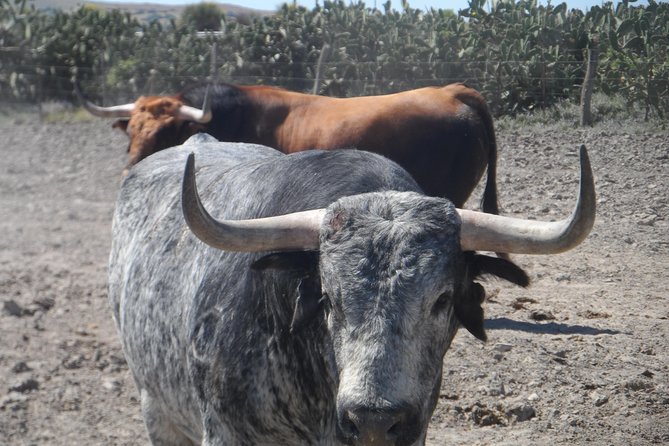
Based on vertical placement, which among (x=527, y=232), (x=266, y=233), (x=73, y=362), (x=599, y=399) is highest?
(x=527, y=232)

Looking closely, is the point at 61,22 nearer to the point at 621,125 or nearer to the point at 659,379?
the point at 621,125

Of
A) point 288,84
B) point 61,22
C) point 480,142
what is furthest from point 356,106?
point 61,22

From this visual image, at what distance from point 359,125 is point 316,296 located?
5.39m

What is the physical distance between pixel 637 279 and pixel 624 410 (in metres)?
2.61

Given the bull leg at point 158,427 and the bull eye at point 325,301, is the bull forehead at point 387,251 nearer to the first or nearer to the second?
the bull eye at point 325,301

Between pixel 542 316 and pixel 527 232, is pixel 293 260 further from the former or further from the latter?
pixel 542 316

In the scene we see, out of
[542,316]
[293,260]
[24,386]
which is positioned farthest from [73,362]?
[293,260]

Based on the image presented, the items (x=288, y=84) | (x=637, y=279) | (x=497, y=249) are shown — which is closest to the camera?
(x=497, y=249)

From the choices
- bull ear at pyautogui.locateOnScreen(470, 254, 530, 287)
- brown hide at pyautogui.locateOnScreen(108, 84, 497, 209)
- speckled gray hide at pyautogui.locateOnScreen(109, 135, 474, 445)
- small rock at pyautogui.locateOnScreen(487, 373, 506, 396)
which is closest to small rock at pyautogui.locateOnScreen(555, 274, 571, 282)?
brown hide at pyautogui.locateOnScreen(108, 84, 497, 209)

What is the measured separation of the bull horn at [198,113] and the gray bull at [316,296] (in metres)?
4.91

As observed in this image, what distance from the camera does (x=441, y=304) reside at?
302 cm

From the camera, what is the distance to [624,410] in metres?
5.18

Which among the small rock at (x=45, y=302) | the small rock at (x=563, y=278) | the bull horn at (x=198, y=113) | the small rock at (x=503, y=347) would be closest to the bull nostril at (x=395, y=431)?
the small rock at (x=503, y=347)

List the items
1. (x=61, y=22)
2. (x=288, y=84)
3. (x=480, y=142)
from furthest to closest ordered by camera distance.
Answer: (x=61, y=22), (x=288, y=84), (x=480, y=142)
